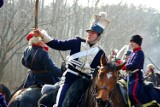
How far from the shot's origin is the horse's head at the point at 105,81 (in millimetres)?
7141

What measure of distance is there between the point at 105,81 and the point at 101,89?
0.55ft

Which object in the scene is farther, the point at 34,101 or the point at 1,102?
the point at 34,101

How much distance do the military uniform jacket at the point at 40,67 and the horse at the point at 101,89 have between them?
176 cm

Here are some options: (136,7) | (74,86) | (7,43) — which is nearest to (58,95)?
(74,86)

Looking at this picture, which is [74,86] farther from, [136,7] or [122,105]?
[136,7]

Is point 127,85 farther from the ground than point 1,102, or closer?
closer

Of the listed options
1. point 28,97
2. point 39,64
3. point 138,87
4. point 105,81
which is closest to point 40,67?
point 39,64

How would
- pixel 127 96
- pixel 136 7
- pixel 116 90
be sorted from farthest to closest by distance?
pixel 136 7
pixel 127 96
pixel 116 90

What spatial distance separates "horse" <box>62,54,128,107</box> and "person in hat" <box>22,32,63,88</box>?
1781mm

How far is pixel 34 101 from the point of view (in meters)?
9.27

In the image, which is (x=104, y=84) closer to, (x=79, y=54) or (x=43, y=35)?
(x=79, y=54)

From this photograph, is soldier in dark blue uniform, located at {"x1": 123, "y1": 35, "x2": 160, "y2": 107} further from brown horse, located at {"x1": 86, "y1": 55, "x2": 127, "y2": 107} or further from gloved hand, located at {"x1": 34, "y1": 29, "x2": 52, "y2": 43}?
gloved hand, located at {"x1": 34, "y1": 29, "x2": 52, "y2": 43}

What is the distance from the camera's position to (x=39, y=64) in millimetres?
9930

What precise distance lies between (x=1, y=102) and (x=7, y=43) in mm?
24152
